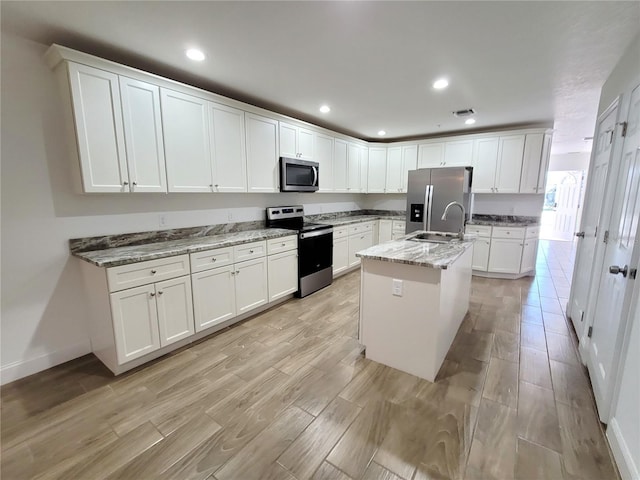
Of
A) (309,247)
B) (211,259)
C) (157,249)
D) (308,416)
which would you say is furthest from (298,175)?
(308,416)

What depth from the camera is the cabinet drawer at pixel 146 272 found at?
209cm

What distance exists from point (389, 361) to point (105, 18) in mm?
3222

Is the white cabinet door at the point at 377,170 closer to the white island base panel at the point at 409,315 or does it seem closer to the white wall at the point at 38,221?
the white island base panel at the point at 409,315

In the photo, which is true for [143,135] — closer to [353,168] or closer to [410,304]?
[410,304]

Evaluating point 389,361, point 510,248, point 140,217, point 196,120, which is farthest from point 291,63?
point 510,248

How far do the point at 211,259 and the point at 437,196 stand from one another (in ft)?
11.9

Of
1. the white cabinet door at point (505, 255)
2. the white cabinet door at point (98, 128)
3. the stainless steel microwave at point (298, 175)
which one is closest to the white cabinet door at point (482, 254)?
the white cabinet door at point (505, 255)

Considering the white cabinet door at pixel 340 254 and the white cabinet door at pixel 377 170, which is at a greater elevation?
the white cabinet door at pixel 377 170

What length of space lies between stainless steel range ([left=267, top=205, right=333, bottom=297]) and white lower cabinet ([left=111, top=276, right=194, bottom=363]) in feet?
5.15

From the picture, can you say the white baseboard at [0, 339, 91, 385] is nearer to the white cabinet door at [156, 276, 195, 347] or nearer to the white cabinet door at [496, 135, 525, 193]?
the white cabinet door at [156, 276, 195, 347]

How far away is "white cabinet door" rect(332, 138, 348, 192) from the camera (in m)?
4.80

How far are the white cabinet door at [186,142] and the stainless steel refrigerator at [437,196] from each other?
3.40m

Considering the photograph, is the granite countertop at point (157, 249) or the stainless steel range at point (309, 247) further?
the stainless steel range at point (309, 247)

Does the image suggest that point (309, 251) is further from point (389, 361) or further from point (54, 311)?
point (54, 311)
